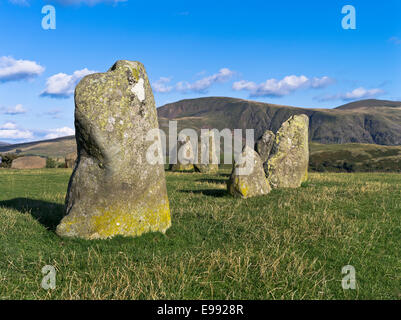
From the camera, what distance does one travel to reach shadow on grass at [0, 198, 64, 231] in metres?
9.57

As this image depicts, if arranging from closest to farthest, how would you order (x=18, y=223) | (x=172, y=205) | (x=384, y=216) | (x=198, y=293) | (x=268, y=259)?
1. (x=198, y=293)
2. (x=268, y=259)
3. (x=18, y=223)
4. (x=384, y=216)
5. (x=172, y=205)

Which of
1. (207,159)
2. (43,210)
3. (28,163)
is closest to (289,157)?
(43,210)

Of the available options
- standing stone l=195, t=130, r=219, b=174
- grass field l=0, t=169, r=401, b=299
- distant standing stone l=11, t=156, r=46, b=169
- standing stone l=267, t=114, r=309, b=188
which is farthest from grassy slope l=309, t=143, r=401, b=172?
grass field l=0, t=169, r=401, b=299

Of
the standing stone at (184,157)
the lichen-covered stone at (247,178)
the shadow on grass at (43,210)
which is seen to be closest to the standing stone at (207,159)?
the standing stone at (184,157)

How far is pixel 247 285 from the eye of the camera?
5.87 metres

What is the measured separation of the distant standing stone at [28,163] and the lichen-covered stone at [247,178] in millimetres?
29051

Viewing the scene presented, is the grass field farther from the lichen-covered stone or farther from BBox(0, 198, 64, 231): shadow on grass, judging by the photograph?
the lichen-covered stone

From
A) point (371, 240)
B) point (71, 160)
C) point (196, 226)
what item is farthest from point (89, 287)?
point (71, 160)

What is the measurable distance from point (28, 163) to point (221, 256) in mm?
35061

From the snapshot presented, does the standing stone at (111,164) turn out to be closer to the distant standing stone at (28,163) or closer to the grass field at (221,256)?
the grass field at (221,256)

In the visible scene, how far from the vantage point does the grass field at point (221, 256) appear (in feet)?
18.7

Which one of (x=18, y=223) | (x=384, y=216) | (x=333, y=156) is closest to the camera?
(x=18, y=223)

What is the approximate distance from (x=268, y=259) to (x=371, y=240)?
332 cm

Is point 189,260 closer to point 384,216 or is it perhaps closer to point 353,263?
point 353,263
